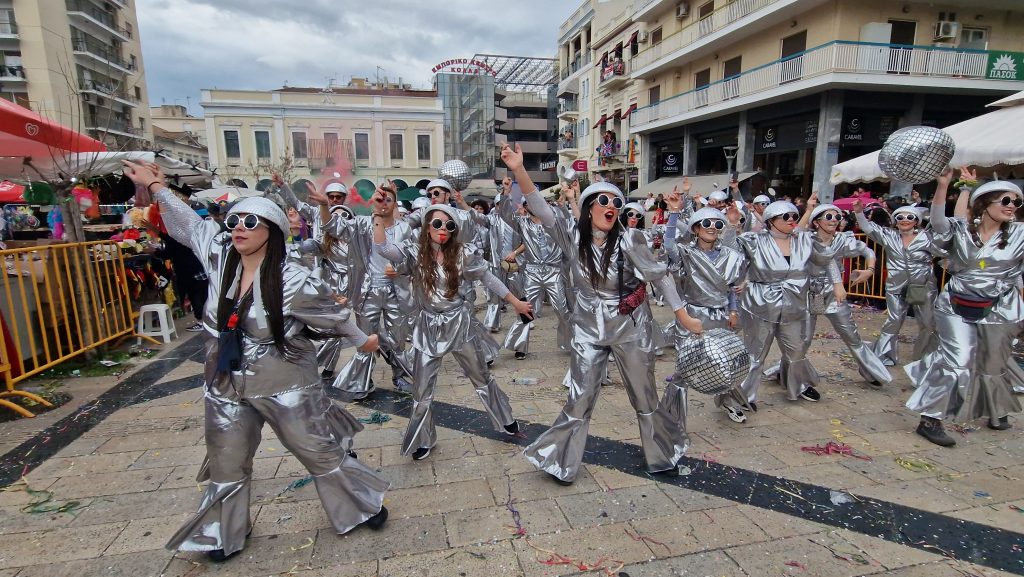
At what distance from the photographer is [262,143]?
2888 centimetres

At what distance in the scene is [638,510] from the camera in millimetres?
3008

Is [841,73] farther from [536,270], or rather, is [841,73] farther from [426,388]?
[426,388]

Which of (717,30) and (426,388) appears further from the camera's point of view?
(717,30)

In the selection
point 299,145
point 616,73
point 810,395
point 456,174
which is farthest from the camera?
point 616,73

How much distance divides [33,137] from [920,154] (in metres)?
8.23

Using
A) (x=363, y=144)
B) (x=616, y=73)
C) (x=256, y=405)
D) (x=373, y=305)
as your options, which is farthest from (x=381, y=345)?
(x=363, y=144)

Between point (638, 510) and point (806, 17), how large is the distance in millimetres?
19613

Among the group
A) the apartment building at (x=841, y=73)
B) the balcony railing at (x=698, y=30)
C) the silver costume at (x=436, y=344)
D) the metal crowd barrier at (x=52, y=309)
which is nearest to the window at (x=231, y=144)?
the balcony railing at (x=698, y=30)

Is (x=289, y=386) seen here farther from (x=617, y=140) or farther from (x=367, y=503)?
(x=617, y=140)

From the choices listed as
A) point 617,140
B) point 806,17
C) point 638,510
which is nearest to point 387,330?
point 638,510

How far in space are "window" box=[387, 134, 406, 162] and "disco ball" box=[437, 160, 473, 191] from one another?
28790 mm

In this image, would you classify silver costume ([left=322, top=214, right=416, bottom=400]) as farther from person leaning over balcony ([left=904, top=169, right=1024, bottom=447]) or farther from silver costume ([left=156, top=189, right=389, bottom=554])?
person leaning over balcony ([left=904, top=169, right=1024, bottom=447])

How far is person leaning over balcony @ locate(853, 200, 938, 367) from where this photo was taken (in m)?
5.35

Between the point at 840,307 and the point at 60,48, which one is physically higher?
the point at 60,48
